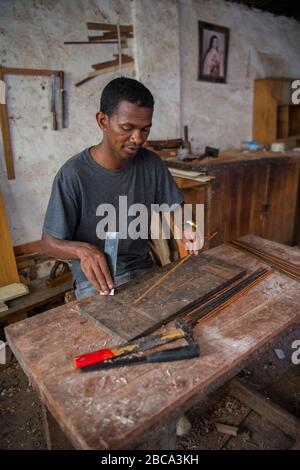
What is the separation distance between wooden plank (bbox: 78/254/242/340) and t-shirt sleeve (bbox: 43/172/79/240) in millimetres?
418

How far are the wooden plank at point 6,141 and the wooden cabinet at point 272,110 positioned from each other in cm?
358

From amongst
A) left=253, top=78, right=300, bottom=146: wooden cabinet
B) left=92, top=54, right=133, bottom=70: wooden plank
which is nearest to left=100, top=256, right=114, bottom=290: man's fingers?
left=92, top=54, right=133, bottom=70: wooden plank

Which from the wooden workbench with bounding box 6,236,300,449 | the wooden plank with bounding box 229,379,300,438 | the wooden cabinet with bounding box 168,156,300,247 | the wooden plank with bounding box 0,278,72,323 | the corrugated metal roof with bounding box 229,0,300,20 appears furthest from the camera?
the corrugated metal roof with bounding box 229,0,300,20

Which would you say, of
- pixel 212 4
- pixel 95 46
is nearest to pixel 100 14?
pixel 95 46

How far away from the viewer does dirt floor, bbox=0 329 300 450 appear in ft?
6.20

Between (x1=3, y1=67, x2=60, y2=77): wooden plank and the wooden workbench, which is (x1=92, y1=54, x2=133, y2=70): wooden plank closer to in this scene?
(x1=3, y1=67, x2=60, y2=77): wooden plank

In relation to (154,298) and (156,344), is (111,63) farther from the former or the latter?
(156,344)

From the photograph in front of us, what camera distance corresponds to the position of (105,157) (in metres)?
1.86

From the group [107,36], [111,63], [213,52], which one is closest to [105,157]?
[111,63]

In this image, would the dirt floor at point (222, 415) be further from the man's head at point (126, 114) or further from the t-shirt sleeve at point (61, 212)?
the man's head at point (126, 114)

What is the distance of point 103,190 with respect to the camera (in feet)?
6.17

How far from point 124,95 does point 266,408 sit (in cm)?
188

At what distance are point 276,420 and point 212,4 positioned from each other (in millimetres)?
4525

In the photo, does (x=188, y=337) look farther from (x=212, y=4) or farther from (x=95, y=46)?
(x=212, y=4)
